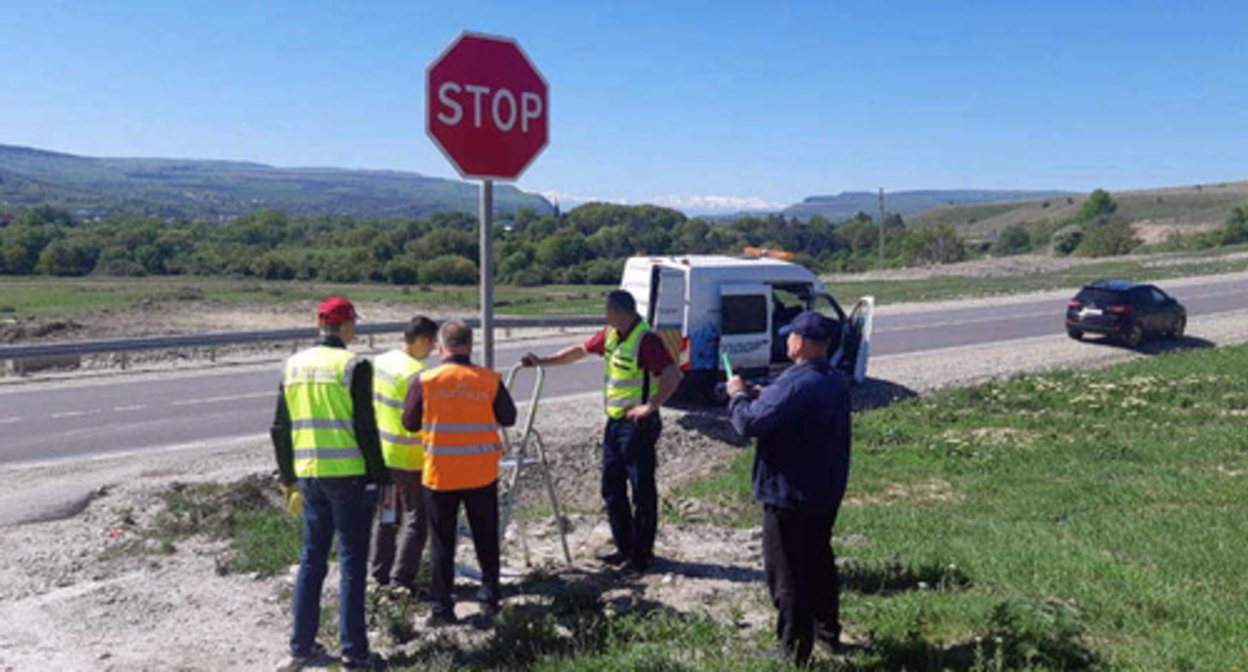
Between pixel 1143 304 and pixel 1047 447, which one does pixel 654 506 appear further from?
pixel 1143 304

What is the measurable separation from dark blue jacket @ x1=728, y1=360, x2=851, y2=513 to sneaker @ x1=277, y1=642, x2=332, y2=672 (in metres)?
2.38

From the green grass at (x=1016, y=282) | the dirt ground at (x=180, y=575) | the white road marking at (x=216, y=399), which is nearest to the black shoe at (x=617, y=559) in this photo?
the dirt ground at (x=180, y=575)

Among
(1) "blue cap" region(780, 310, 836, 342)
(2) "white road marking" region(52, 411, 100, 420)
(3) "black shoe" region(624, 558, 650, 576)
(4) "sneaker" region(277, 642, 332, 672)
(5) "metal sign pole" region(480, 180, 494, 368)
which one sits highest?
(5) "metal sign pole" region(480, 180, 494, 368)

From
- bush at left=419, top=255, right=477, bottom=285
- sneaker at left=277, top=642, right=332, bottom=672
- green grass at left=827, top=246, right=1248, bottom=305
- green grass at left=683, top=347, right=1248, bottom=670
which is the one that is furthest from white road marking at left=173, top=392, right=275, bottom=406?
bush at left=419, top=255, right=477, bottom=285

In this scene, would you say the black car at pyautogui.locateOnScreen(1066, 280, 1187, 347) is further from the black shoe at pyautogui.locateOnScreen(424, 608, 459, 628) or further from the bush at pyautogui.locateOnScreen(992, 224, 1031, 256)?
the bush at pyautogui.locateOnScreen(992, 224, 1031, 256)

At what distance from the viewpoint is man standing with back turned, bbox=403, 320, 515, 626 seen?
572cm

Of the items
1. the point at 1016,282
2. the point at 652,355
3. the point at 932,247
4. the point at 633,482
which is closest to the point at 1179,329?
the point at 1016,282

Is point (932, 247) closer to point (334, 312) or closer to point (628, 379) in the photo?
point (628, 379)

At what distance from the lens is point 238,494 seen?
31.7 ft

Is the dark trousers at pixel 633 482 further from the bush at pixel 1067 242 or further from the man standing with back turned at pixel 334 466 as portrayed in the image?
the bush at pixel 1067 242

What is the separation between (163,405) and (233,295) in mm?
26114

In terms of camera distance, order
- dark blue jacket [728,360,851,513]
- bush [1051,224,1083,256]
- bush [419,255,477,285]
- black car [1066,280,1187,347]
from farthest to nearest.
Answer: bush [1051,224,1083,256] < bush [419,255,477,285] < black car [1066,280,1187,347] < dark blue jacket [728,360,851,513]

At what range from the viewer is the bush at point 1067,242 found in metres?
71.6

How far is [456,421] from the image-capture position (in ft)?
18.8
